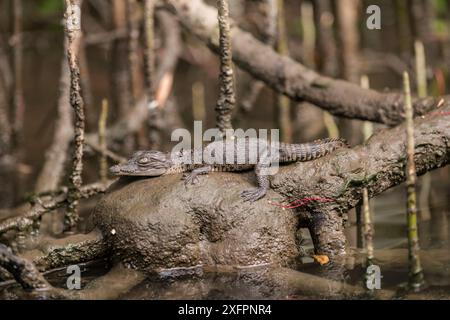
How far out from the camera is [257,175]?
23.6 ft

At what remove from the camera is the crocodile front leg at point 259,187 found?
704 cm

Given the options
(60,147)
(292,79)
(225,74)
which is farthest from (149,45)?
(225,74)

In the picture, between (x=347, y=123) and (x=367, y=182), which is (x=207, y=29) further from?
(x=347, y=123)

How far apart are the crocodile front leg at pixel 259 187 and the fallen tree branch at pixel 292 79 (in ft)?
6.46

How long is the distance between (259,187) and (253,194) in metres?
0.11

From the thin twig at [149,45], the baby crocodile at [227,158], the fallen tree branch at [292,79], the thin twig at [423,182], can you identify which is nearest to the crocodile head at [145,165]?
the baby crocodile at [227,158]

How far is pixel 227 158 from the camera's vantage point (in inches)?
292

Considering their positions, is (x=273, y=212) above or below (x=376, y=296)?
above

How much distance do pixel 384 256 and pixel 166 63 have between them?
609 cm

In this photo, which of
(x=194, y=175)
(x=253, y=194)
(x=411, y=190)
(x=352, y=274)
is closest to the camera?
(x=411, y=190)

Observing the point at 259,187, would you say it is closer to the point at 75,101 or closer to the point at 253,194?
the point at 253,194

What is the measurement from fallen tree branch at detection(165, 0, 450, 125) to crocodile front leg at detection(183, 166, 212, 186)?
2.26 metres
